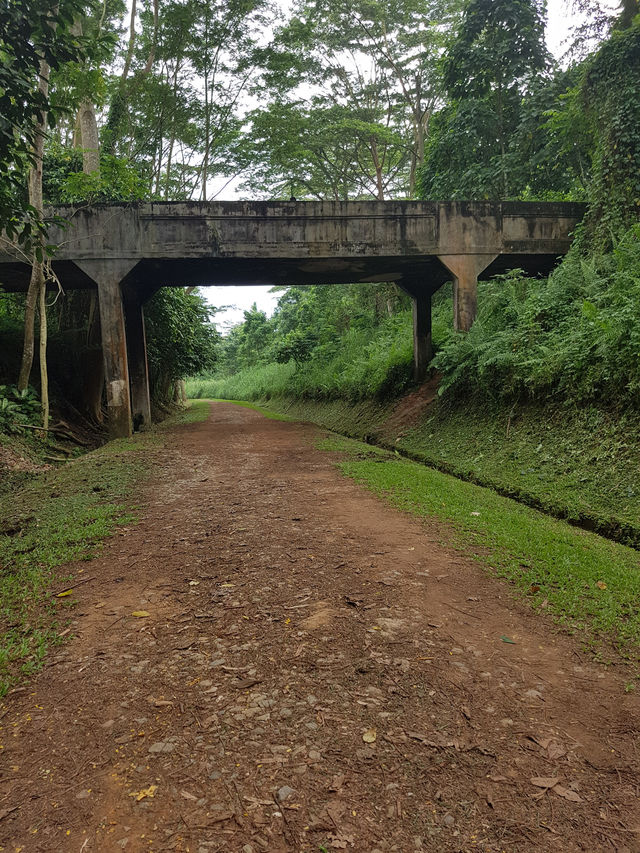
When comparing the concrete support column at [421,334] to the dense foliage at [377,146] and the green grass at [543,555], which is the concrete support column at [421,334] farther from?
the green grass at [543,555]

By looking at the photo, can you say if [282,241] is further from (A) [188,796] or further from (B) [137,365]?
(A) [188,796]

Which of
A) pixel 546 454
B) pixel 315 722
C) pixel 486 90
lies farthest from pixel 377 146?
pixel 315 722

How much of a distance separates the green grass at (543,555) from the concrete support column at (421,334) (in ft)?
24.0

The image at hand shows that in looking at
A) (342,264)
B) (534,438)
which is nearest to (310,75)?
(342,264)

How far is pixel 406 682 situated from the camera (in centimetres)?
230

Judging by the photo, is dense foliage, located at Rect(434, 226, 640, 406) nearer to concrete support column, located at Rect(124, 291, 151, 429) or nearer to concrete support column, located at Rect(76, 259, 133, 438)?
concrete support column, located at Rect(76, 259, 133, 438)

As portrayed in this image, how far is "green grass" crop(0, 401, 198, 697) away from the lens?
2.72m

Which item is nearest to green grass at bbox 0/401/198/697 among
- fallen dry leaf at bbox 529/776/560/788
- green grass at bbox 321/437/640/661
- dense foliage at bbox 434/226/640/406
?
fallen dry leaf at bbox 529/776/560/788

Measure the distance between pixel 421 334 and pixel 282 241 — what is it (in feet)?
14.8

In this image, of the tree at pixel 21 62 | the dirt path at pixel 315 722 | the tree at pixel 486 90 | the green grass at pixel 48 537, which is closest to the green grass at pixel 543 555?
the dirt path at pixel 315 722

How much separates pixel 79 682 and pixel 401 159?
→ 2728 centimetres

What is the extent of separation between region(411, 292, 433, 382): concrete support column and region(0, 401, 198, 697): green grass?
25.9ft

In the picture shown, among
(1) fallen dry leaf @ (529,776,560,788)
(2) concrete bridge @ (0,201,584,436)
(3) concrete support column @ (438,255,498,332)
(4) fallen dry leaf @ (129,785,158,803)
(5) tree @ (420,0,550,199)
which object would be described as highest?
(5) tree @ (420,0,550,199)

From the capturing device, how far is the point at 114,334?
37.1ft
